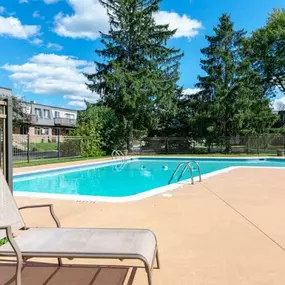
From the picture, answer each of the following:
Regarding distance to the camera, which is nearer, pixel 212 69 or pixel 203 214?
pixel 203 214

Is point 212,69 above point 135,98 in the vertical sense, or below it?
above

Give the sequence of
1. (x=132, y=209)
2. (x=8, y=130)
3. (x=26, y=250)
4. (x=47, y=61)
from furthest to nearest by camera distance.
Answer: (x=47, y=61) < (x=132, y=209) < (x=8, y=130) < (x=26, y=250)

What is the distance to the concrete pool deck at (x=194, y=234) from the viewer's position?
2.86m

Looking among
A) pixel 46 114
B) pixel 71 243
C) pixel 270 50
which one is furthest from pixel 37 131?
pixel 71 243

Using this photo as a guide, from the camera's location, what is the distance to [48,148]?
21062mm

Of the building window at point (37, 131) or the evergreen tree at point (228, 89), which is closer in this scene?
the evergreen tree at point (228, 89)

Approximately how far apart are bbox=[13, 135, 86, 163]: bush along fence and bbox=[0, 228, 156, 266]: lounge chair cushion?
47.7 feet

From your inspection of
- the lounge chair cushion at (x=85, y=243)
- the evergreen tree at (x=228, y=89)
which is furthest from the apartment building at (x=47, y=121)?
the lounge chair cushion at (x=85, y=243)

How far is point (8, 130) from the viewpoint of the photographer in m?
3.58

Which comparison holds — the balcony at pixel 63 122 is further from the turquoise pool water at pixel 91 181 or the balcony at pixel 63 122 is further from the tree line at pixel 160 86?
the turquoise pool water at pixel 91 181

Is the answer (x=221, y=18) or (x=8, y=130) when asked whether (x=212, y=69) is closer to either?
(x=221, y=18)

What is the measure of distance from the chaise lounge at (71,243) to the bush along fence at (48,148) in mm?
14303

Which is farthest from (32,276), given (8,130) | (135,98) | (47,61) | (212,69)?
(47,61)

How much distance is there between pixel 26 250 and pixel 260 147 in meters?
23.5
